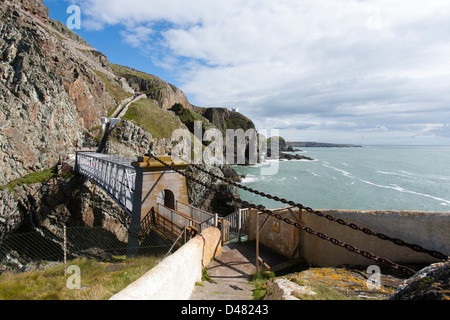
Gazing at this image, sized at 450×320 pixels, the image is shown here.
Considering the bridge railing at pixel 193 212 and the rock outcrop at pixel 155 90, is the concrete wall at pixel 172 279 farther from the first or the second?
the rock outcrop at pixel 155 90

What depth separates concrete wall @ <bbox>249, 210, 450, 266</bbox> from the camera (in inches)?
204

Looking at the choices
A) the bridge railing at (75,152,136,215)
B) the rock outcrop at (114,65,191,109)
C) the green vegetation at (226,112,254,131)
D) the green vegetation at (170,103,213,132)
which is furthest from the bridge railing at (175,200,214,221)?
the green vegetation at (226,112,254,131)

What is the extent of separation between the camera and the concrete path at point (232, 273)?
4438 mm

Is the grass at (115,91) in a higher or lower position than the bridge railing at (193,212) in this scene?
higher

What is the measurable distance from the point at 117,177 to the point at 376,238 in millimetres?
14626

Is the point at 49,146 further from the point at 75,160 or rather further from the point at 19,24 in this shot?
the point at 19,24

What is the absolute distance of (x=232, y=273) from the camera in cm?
619

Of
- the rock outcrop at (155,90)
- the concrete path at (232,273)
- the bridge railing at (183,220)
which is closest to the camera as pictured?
the concrete path at (232,273)

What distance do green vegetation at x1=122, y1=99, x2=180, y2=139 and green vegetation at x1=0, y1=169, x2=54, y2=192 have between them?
59.4 feet

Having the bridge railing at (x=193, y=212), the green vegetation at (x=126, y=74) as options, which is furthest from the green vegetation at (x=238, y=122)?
the bridge railing at (x=193, y=212)

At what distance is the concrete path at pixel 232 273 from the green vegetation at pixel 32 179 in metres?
30.7

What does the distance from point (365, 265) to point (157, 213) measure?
7.99 metres

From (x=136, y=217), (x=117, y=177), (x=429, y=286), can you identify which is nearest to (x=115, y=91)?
(x=117, y=177)
